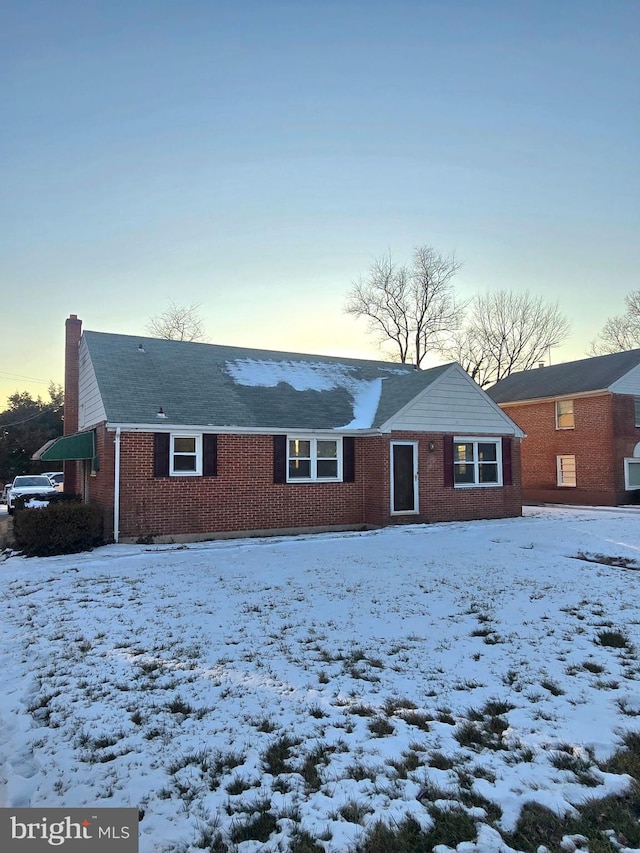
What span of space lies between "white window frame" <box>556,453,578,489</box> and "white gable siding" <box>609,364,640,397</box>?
3.47 meters

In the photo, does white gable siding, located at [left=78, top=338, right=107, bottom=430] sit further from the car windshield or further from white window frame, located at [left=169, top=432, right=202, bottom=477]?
the car windshield

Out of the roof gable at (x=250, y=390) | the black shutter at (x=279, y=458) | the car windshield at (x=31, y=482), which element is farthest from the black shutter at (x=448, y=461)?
the car windshield at (x=31, y=482)

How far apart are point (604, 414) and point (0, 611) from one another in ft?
74.4

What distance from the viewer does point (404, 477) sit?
17.0m

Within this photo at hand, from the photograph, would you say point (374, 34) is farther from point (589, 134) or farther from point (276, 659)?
point (276, 659)

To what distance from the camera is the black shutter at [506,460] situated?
18609 millimetres

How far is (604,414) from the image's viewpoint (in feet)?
76.5

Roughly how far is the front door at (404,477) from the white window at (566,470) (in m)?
11.4

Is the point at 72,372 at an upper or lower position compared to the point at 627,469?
upper

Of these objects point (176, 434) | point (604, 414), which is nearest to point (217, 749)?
point (176, 434)

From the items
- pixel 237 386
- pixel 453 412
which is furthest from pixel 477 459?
pixel 237 386

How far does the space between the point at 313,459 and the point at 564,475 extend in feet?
47.5

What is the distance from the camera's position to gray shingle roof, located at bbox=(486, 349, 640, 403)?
78.1 feet

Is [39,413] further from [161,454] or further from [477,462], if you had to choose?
[477,462]
